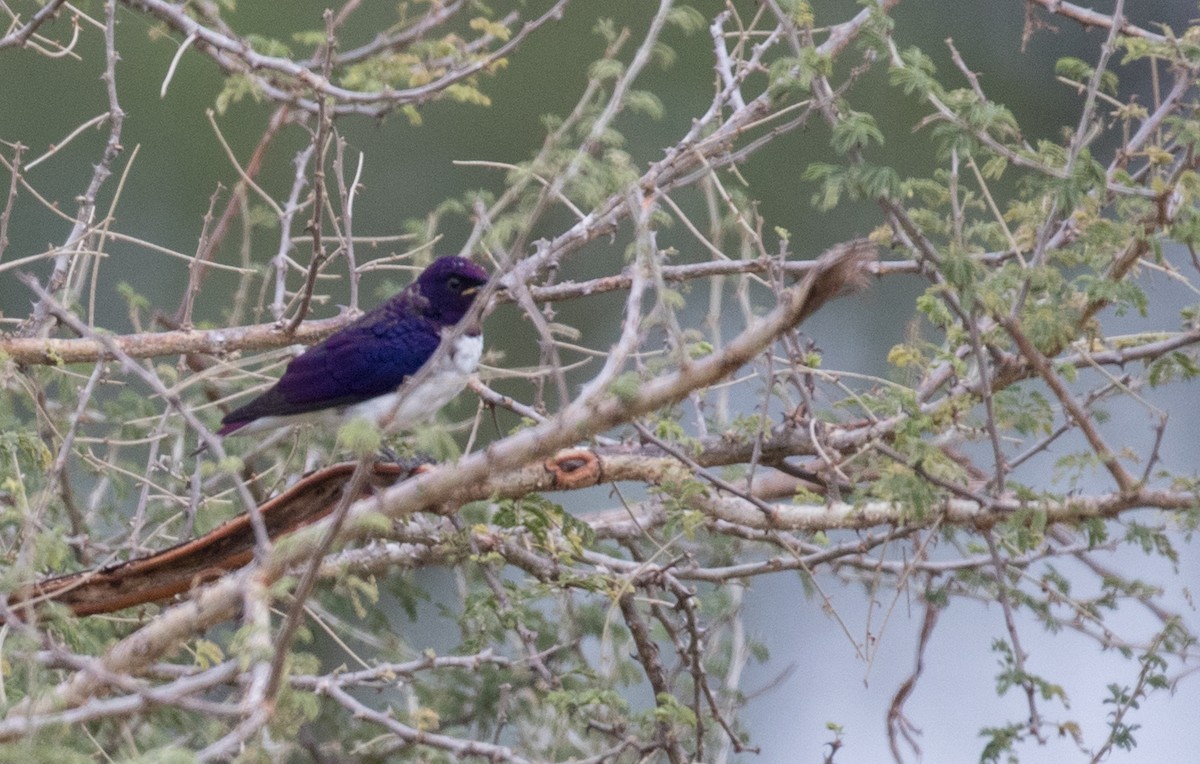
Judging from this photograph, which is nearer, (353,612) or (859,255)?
(859,255)

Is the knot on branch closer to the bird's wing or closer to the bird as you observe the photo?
the bird

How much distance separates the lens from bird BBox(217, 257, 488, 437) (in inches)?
132

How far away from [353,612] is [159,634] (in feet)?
7.19

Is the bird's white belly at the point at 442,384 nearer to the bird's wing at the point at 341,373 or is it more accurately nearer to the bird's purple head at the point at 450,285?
the bird's wing at the point at 341,373

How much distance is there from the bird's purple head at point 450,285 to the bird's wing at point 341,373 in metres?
0.16

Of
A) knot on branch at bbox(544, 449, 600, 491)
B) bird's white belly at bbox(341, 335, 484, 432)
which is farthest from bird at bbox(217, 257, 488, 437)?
knot on branch at bbox(544, 449, 600, 491)

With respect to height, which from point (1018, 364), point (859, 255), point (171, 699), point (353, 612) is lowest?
point (171, 699)

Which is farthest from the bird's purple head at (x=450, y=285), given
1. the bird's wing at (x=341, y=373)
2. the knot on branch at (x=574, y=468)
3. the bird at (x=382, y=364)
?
the knot on branch at (x=574, y=468)

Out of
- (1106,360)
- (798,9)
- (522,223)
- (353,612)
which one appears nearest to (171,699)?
(522,223)

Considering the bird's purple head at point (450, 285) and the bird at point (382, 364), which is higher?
the bird's purple head at point (450, 285)

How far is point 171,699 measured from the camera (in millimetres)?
1511

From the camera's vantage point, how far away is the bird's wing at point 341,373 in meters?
3.49

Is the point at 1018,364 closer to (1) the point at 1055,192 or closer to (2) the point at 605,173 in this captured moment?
(1) the point at 1055,192

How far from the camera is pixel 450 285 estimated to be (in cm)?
379
